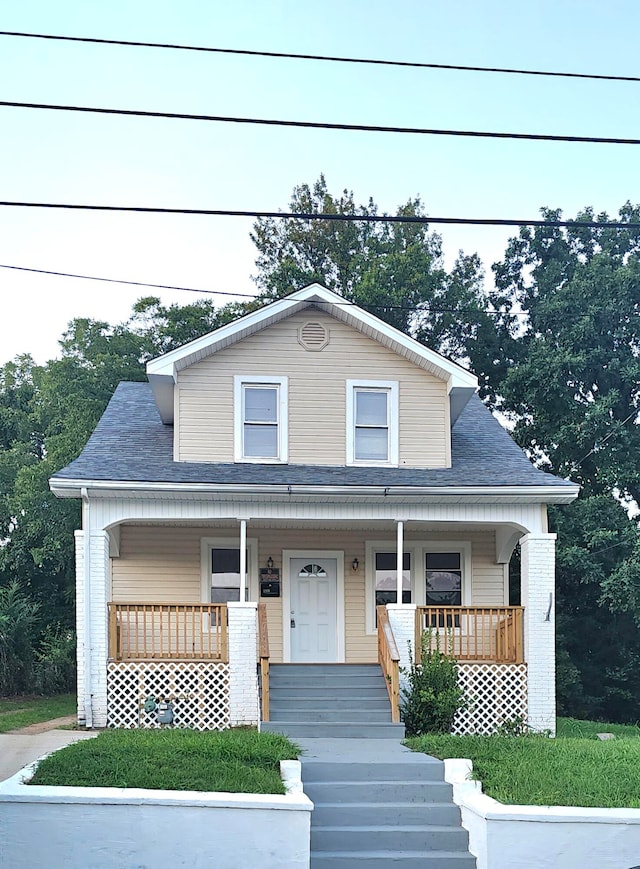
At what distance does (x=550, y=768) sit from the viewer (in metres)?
9.85

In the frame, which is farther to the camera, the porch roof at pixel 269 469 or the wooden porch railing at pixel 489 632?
the porch roof at pixel 269 469

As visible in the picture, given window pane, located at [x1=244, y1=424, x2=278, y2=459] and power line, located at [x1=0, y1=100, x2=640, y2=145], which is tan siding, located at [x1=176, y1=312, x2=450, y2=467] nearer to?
window pane, located at [x1=244, y1=424, x2=278, y2=459]

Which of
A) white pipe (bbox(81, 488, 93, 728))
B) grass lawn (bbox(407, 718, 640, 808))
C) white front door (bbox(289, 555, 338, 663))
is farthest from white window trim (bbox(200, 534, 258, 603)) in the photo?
grass lawn (bbox(407, 718, 640, 808))

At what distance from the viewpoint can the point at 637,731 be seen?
1794cm

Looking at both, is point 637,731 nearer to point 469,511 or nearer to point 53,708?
point 469,511

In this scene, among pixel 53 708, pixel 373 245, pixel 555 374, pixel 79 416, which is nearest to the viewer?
pixel 53 708

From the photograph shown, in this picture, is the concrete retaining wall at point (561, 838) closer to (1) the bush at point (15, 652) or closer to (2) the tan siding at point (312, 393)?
(2) the tan siding at point (312, 393)

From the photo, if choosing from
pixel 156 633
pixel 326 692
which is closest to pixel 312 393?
pixel 156 633

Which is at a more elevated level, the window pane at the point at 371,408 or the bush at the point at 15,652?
the window pane at the point at 371,408

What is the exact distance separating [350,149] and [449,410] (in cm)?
465

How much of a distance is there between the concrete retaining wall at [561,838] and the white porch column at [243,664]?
6929mm

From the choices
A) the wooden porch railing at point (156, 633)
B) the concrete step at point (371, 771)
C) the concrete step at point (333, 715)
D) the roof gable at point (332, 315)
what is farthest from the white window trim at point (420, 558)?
the concrete step at point (371, 771)

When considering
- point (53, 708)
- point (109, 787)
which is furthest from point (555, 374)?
point (109, 787)

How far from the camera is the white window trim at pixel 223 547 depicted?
1766cm
